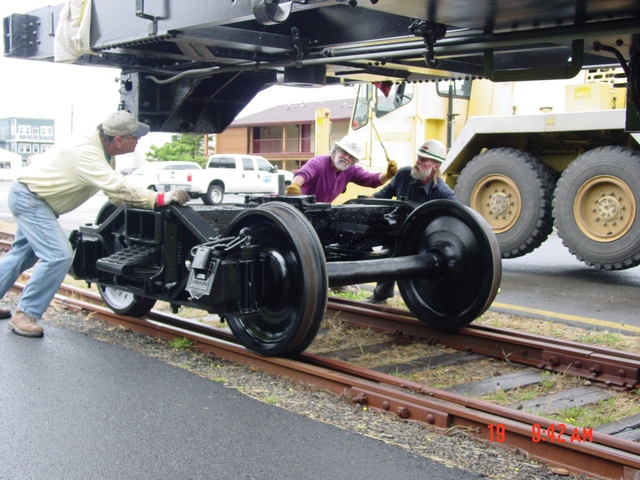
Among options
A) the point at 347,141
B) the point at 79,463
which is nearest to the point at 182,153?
the point at 347,141

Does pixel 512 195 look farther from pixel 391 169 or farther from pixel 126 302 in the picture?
pixel 126 302

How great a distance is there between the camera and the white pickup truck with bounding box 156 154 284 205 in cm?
3147

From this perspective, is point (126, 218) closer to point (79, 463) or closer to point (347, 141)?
point (347, 141)

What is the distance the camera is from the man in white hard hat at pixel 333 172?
7238 mm

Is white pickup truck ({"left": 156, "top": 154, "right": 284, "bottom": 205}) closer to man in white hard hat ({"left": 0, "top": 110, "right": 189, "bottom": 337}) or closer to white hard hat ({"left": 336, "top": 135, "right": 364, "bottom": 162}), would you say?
white hard hat ({"left": 336, "top": 135, "right": 364, "bottom": 162})

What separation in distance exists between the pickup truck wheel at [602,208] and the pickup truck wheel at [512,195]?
39 cm

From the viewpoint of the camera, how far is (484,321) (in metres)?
7.08

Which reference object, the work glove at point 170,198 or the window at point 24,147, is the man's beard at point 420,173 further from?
the window at point 24,147

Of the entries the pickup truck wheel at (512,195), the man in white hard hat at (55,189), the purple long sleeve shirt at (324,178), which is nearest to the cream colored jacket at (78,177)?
the man in white hard hat at (55,189)

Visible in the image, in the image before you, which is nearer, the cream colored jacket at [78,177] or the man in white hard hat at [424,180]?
the cream colored jacket at [78,177]

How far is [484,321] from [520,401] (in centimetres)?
243

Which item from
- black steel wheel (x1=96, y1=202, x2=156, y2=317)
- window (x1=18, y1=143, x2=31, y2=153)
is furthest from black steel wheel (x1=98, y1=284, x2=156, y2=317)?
window (x1=18, y1=143, x2=31, y2=153)

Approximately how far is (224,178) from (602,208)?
2379 centimetres

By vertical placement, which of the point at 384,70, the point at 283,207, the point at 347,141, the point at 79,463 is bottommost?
the point at 79,463
